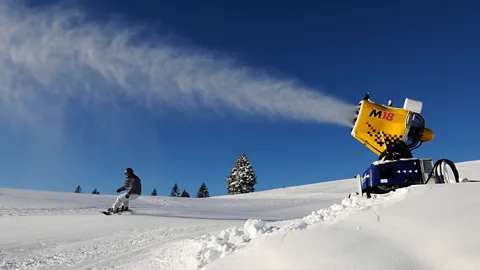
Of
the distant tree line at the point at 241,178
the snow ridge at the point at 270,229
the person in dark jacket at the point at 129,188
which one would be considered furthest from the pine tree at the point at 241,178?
the snow ridge at the point at 270,229

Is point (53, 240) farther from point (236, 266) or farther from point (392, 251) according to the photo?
point (392, 251)

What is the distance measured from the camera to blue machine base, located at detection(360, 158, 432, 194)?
19.1ft

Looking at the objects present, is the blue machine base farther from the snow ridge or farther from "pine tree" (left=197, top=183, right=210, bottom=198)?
"pine tree" (left=197, top=183, right=210, bottom=198)

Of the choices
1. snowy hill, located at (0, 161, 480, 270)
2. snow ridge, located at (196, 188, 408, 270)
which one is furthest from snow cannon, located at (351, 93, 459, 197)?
snowy hill, located at (0, 161, 480, 270)

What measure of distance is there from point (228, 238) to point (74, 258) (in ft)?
10.0

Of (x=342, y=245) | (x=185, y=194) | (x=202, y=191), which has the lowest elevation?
(x=342, y=245)

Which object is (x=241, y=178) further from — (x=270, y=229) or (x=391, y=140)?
(x=270, y=229)

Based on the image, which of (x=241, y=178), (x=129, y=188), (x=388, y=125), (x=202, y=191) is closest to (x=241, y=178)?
(x=241, y=178)

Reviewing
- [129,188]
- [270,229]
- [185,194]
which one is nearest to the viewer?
[270,229]

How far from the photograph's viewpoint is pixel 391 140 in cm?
650

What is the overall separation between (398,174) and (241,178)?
146 ft

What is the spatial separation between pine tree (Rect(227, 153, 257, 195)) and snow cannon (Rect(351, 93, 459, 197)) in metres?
43.0

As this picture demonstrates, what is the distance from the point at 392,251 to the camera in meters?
3.29

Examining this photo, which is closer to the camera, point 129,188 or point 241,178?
point 129,188
